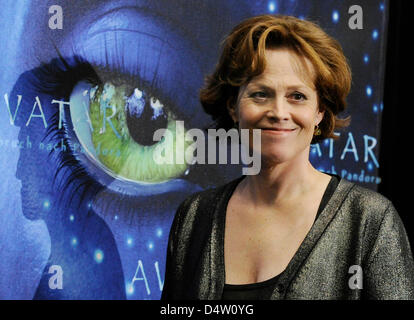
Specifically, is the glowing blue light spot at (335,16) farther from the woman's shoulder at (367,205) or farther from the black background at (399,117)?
the woman's shoulder at (367,205)

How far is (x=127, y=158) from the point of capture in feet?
7.54

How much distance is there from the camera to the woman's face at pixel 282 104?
4.68 feet

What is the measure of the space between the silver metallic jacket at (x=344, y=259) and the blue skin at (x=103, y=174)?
79 centimetres

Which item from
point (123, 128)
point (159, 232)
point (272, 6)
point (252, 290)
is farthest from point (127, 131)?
point (252, 290)

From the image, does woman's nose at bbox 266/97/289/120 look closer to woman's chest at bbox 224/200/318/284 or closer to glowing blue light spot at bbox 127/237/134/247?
woman's chest at bbox 224/200/318/284

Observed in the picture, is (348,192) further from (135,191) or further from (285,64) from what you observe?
(135,191)

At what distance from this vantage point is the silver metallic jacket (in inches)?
52.8

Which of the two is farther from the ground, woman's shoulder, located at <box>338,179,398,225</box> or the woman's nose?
the woman's nose

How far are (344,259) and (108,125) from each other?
1.21 metres

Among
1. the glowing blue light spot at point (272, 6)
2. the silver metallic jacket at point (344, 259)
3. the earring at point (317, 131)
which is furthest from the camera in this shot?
the glowing blue light spot at point (272, 6)

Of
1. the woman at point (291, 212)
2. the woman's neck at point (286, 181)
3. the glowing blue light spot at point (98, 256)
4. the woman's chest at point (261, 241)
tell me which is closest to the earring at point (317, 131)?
the woman at point (291, 212)

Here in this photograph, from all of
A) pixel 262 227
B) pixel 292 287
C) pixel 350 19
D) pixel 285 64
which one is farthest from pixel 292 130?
pixel 350 19

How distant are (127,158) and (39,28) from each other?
603 mm

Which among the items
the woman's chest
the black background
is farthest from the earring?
the black background
